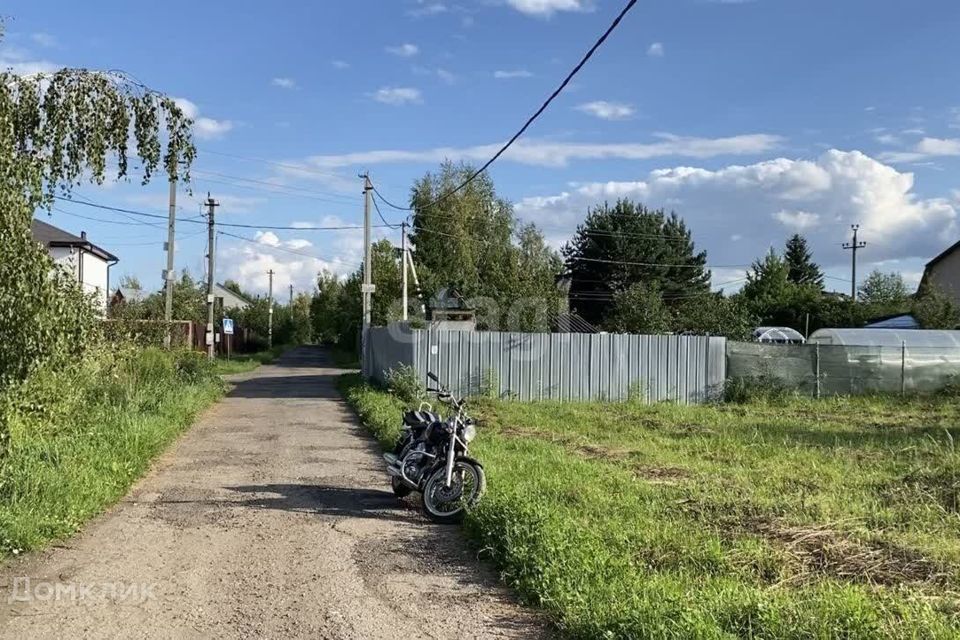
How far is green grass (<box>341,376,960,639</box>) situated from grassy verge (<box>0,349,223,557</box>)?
11.7 feet

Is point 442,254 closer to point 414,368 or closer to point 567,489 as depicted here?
point 414,368

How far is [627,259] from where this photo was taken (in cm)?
4891

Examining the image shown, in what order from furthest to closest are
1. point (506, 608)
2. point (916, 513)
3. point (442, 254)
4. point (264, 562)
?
point (442, 254) < point (916, 513) < point (264, 562) < point (506, 608)

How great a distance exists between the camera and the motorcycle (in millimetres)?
7934

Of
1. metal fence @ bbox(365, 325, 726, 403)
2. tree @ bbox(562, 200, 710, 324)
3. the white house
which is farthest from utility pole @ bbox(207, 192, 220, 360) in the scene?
tree @ bbox(562, 200, 710, 324)

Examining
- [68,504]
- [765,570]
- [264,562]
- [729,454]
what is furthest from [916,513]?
[68,504]

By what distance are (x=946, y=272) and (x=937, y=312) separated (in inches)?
525

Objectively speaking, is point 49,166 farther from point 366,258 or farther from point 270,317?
point 270,317

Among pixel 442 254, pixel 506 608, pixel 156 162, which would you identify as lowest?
pixel 506 608

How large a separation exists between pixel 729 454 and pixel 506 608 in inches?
292

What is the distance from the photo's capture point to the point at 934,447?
12.2 m

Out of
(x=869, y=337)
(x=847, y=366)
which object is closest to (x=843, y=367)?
(x=847, y=366)

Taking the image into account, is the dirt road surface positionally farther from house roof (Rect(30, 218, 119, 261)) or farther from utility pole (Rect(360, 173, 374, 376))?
house roof (Rect(30, 218, 119, 261))

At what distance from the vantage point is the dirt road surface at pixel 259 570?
505 centimetres
